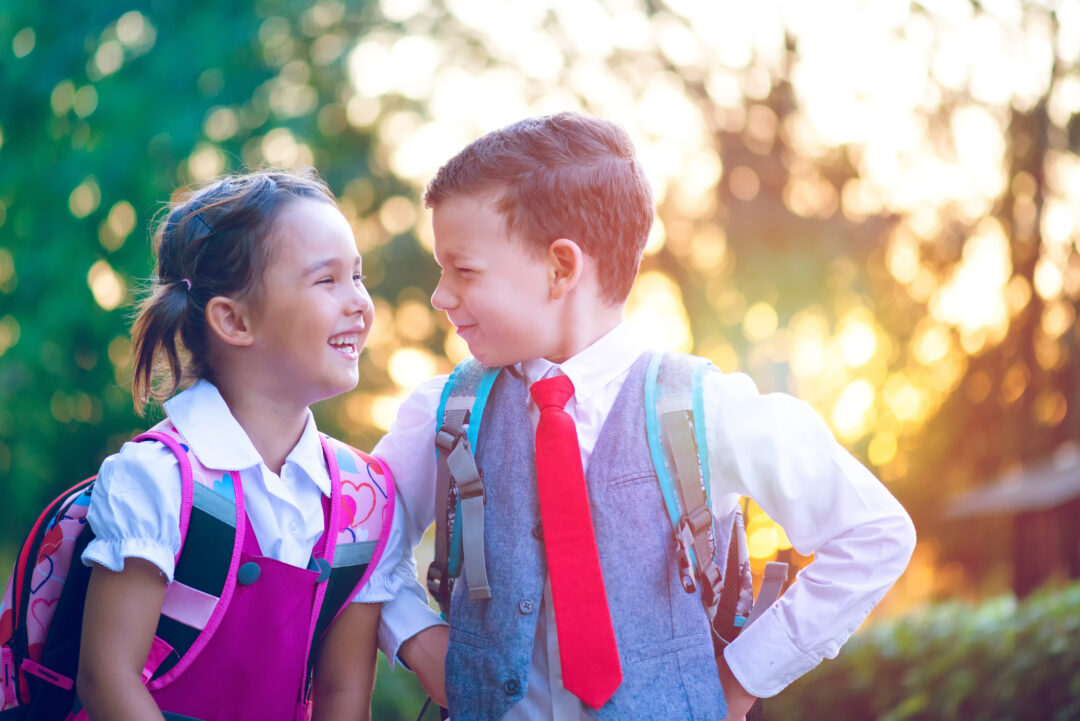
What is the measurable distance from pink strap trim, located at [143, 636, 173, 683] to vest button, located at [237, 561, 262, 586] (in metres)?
0.18

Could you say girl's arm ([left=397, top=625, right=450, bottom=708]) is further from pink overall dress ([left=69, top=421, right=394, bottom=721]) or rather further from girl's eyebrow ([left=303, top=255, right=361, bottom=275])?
girl's eyebrow ([left=303, top=255, right=361, bottom=275])

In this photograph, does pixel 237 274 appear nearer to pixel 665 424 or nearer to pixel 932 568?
pixel 665 424

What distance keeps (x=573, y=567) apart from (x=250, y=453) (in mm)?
680

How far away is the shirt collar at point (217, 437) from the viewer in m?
1.79

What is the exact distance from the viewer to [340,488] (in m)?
1.94

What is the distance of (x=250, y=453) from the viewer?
184cm

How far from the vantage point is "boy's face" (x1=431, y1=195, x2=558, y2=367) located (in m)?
1.88

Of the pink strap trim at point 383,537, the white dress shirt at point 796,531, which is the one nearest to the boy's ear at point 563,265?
the white dress shirt at point 796,531

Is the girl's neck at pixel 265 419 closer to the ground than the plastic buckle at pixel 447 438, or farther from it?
farther from it

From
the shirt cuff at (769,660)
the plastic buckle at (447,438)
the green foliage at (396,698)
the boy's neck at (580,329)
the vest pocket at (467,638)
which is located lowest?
the green foliage at (396,698)

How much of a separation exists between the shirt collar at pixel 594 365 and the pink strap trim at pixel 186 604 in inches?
29.9

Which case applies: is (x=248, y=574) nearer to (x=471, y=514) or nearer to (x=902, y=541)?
(x=471, y=514)

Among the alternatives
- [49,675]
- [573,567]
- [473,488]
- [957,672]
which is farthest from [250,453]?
[957,672]

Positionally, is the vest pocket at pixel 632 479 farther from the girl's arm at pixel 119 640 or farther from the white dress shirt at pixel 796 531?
the girl's arm at pixel 119 640
